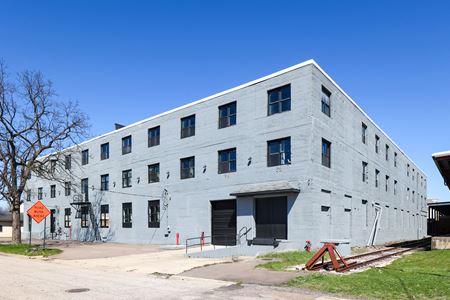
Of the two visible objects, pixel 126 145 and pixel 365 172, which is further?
pixel 126 145

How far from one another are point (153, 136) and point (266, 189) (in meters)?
14.5

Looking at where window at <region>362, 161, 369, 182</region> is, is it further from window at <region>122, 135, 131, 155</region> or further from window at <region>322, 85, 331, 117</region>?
window at <region>122, 135, 131, 155</region>

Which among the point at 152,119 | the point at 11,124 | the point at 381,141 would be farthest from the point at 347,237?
the point at 11,124

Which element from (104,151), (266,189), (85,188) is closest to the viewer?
(266,189)

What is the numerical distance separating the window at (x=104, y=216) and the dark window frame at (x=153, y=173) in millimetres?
7682

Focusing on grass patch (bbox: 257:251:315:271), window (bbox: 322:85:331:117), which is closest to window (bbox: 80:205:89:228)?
grass patch (bbox: 257:251:315:271)

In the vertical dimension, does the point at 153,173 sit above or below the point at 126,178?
above

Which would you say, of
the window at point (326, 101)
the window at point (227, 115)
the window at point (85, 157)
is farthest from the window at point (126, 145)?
the window at point (326, 101)

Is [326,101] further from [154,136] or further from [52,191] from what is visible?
[52,191]

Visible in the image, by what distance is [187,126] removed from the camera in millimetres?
31641

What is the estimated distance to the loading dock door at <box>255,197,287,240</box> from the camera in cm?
2427

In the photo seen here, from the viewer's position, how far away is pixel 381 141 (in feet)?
125

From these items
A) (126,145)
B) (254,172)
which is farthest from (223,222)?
(126,145)

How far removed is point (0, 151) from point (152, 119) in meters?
12.1
